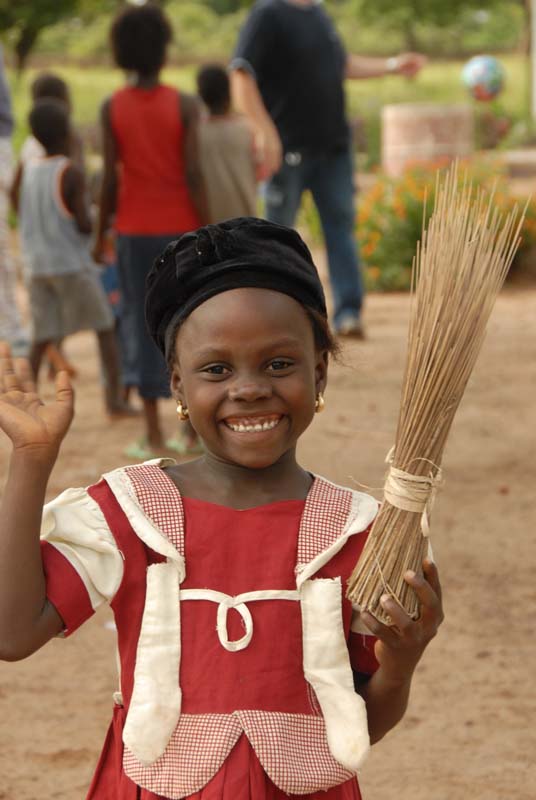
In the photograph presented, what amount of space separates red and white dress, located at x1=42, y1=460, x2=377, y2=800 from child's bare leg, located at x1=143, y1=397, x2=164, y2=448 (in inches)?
133

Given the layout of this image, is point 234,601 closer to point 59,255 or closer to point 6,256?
point 59,255

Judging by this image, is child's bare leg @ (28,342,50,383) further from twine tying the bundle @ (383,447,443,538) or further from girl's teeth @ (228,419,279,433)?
twine tying the bundle @ (383,447,443,538)

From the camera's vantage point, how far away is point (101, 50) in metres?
39.7

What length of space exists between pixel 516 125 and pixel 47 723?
21.1 metres

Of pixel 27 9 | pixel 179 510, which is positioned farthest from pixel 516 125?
pixel 179 510

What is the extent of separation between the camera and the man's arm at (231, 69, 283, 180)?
22.1 feet

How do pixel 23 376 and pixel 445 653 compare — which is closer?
pixel 23 376

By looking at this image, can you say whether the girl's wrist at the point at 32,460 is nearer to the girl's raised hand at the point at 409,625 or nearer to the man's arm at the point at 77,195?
the girl's raised hand at the point at 409,625

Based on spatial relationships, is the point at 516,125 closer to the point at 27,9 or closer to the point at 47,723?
the point at 27,9

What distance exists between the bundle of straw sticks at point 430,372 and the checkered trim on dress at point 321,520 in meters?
0.08

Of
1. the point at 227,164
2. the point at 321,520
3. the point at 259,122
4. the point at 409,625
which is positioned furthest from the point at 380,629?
the point at 259,122

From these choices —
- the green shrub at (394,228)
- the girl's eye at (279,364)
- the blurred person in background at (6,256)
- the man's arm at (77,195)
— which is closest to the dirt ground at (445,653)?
the girl's eye at (279,364)

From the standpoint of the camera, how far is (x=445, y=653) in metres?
3.67

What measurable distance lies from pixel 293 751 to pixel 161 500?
43 cm
